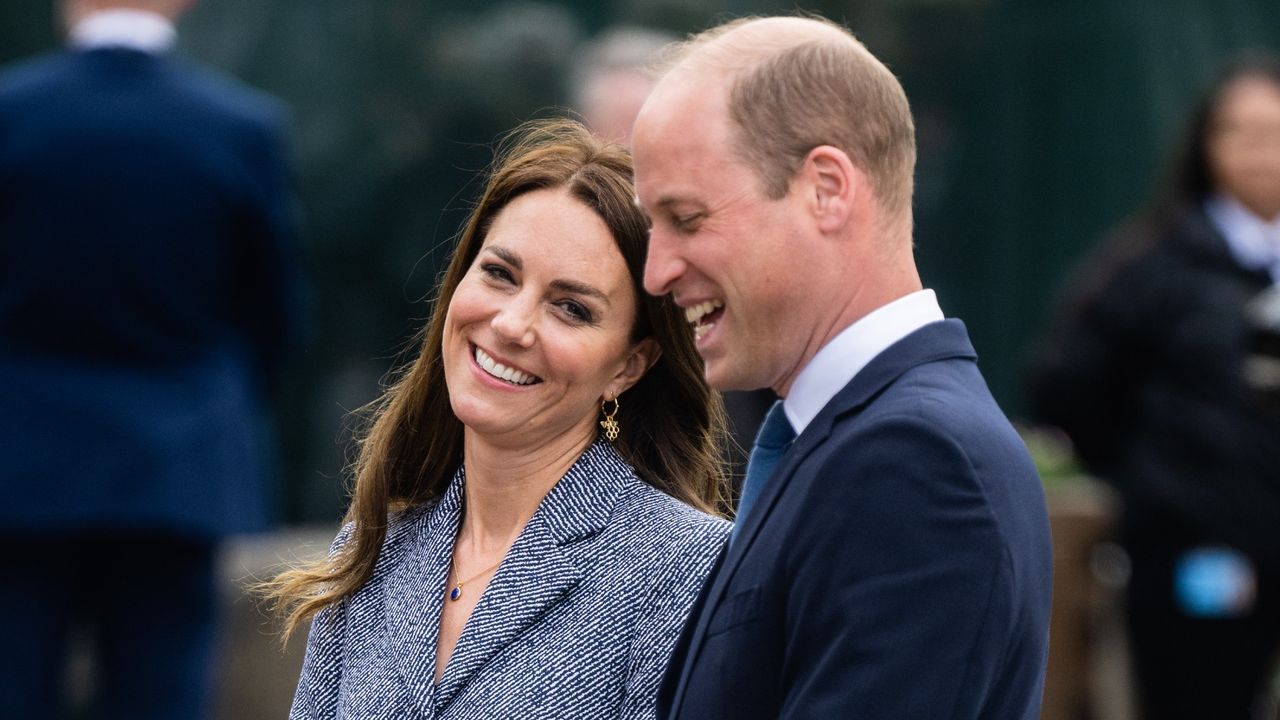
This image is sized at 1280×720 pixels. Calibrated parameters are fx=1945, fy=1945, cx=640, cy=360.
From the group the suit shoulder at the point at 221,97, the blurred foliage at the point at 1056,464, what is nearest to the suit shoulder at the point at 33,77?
the suit shoulder at the point at 221,97

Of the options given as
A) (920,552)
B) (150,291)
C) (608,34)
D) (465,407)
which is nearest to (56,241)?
(150,291)

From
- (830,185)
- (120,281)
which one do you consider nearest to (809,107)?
(830,185)

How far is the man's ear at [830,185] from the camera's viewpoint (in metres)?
2.17

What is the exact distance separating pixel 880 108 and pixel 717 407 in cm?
104

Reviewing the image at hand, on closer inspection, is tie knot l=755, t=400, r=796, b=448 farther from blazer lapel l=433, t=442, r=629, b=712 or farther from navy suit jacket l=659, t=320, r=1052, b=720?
blazer lapel l=433, t=442, r=629, b=712

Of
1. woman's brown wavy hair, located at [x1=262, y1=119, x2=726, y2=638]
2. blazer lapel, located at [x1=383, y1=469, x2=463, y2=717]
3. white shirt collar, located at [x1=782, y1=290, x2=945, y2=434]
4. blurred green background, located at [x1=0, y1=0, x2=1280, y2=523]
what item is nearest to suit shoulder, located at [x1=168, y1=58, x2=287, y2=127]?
blurred green background, located at [x1=0, y1=0, x2=1280, y2=523]

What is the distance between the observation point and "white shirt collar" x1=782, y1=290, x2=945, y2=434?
2207 millimetres

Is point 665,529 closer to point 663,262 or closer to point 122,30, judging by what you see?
point 663,262

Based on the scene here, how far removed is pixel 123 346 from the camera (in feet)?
16.6

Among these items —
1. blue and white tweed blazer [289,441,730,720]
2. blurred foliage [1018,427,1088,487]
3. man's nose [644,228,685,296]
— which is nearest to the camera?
man's nose [644,228,685,296]

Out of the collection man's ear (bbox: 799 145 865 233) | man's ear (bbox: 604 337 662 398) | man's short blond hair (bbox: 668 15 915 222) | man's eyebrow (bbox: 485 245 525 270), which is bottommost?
man's ear (bbox: 604 337 662 398)

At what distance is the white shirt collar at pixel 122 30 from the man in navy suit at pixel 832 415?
10.4 ft

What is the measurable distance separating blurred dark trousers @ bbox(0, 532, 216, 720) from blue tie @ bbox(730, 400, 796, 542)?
119 inches

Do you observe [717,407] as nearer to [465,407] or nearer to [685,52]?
[465,407]
